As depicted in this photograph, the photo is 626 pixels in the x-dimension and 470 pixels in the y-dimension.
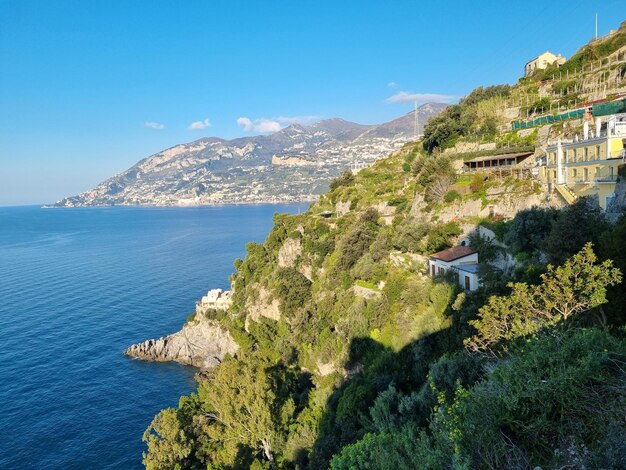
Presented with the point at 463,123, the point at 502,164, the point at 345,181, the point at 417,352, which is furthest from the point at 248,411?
the point at 345,181

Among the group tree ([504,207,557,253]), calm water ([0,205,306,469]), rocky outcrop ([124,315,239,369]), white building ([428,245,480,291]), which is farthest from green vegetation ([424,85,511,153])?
calm water ([0,205,306,469])

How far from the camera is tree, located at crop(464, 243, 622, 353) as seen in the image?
12.2m

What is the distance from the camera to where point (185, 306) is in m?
64.4

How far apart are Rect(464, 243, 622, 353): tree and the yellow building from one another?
7748 millimetres

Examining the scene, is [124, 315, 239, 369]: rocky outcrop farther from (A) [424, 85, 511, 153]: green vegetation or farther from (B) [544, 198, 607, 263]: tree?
(B) [544, 198, 607, 263]: tree

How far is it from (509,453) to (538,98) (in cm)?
4686

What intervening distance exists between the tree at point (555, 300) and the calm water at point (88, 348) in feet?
101

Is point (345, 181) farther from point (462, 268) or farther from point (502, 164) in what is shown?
point (462, 268)

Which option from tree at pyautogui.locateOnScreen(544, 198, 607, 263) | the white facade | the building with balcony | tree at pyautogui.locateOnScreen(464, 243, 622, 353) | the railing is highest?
the building with balcony

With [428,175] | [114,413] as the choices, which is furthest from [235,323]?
[428,175]

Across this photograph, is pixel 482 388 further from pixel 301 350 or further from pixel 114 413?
pixel 114 413

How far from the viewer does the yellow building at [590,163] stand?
1866 centimetres

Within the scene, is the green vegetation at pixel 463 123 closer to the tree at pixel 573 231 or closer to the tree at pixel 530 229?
the tree at pixel 530 229

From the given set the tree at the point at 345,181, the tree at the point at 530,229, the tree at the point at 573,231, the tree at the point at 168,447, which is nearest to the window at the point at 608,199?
the tree at the point at 530,229
